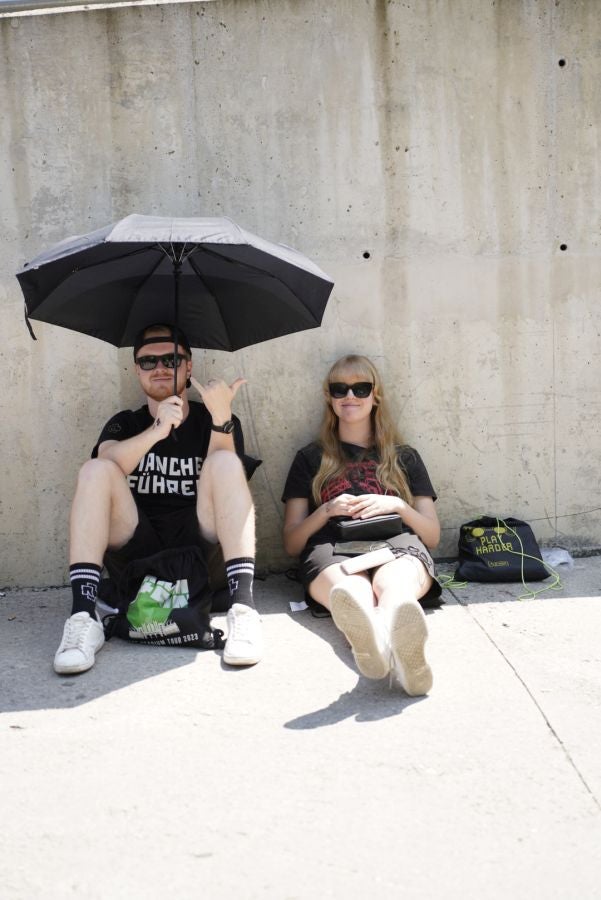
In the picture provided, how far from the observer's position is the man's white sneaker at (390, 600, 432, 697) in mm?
3084

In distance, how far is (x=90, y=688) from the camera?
11.1 feet

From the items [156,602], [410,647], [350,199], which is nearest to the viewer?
[410,647]

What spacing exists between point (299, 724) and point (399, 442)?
2.07m

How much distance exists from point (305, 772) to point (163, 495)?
6.18 ft

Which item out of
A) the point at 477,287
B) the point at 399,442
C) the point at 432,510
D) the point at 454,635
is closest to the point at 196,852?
the point at 454,635

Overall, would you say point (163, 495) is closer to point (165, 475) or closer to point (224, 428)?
point (165, 475)

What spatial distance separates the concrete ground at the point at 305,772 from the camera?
7.33 feet

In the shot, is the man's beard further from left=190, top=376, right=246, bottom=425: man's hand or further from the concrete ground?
the concrete ground

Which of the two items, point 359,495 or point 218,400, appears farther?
point 359,495

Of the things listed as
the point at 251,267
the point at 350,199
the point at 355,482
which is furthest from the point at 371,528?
the point at 350,199

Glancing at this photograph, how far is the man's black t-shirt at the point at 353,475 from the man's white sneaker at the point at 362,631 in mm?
1266

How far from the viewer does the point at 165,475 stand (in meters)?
4.30

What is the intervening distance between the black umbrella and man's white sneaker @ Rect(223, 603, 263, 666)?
4.41ft

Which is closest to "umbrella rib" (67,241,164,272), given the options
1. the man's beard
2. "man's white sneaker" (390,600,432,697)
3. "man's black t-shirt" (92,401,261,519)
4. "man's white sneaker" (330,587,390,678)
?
the man's beard
